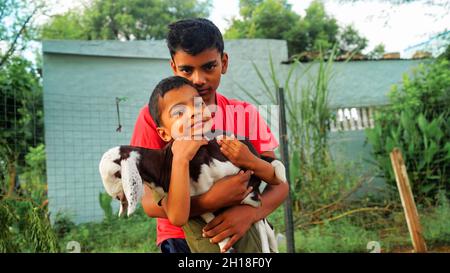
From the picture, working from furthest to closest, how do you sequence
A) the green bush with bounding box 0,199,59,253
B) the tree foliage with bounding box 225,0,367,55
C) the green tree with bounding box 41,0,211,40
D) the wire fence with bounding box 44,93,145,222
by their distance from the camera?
the wire fence with bounding box 44,93,145,222, the green tree with bounding box 41,0,211,40, the tree foliage with bounding box 225,0,367,55, the green bush with bounding box 0,199,59,253

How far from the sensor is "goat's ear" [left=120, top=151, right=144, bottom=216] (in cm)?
78

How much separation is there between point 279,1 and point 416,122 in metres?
2.22

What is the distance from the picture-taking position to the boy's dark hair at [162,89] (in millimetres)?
819

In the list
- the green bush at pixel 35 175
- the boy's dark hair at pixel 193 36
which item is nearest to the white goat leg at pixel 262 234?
the boy's dark hair at pixel 193 36

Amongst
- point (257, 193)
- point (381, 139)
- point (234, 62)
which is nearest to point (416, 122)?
point (381, 139)

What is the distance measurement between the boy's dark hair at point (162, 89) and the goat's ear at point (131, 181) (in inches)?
3.6

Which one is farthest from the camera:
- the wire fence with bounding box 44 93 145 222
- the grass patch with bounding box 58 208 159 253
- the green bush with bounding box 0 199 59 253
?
the wire fence with bounding box 44 93 145 222

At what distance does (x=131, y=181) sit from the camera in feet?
2.56

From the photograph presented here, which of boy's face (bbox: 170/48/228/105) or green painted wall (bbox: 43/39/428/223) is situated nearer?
boy's face (bbox: 170/48/228/105)

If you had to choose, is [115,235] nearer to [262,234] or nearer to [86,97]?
[86,97]

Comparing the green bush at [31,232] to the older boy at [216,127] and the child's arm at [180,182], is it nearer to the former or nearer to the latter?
the older boy at [216,127]

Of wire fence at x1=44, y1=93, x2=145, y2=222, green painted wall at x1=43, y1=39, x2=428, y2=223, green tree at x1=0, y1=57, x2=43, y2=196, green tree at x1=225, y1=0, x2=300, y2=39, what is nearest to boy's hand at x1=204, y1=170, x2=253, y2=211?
green tree at x1=225, y1=0, x2=300, y2=39

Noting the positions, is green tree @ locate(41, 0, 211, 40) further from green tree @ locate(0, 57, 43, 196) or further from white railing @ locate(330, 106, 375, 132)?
white railing @ locate(330, 106, 375, 132)
